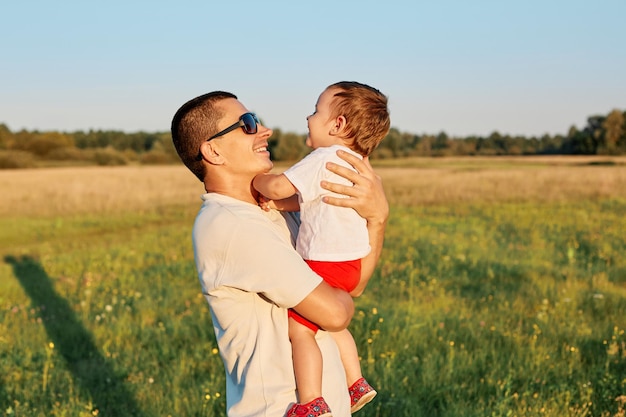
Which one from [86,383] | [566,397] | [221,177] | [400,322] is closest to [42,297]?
[86,383]

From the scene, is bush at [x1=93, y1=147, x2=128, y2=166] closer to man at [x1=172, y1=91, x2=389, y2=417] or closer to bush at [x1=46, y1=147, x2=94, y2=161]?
bush at [x1=46, y1=147, x2=94, y2=161]

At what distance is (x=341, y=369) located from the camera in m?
2.45

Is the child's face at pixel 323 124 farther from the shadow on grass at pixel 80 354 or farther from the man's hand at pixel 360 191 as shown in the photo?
the shadow on grass at pixel 80 354

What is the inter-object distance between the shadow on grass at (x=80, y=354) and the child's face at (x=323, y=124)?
3.32m

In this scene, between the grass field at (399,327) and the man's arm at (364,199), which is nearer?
the man's arm at (364,199)

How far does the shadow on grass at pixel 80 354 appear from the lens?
5430 millimetres

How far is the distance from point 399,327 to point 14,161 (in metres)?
63.5

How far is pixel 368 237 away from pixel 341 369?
536mm

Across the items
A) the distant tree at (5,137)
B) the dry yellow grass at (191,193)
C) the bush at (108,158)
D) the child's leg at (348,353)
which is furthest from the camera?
the distant tree at (5,137)

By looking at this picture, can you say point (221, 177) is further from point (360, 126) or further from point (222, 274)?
point (360, 126)

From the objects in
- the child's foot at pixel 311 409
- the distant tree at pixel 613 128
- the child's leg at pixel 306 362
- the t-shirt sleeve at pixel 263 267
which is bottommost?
the child's foot at pixel 311 409

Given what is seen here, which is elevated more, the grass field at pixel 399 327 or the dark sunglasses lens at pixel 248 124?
the dark sunglasses lens at pixel 248 124

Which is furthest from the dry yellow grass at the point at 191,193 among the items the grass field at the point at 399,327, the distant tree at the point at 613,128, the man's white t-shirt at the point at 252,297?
the distant tree at the point at 613,128

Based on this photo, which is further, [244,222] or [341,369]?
[341,369]
